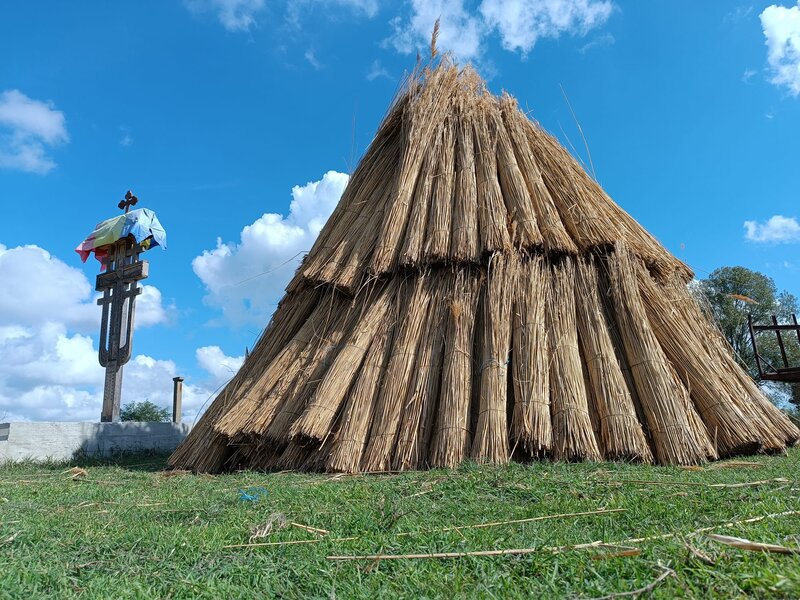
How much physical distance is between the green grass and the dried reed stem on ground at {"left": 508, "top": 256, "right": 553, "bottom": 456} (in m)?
0.32

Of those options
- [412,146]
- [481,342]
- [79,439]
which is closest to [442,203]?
[412,146]

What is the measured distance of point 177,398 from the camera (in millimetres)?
9641

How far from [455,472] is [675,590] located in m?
2.36

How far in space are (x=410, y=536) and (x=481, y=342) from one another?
2.74 meters

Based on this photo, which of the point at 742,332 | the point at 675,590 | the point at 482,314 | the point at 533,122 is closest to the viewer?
the point at 675,590

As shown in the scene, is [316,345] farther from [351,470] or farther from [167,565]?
[167,565]

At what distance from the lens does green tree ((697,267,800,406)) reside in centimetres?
1614

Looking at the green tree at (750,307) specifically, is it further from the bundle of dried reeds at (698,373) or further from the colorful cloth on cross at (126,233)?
the colorful cloth on cross at (126,233)

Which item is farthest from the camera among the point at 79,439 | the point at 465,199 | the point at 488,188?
the point at 79,439

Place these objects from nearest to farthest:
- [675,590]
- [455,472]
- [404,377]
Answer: [675,590] → [455,472] → [404,377]

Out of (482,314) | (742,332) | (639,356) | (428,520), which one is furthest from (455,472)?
(742,332)

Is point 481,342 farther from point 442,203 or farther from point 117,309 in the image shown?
point 117,309

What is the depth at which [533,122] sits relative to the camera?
6.79 metres

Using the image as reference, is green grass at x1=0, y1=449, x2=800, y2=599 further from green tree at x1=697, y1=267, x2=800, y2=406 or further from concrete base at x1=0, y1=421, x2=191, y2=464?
green tree at x1=697, y1=267, x2=800, y2=406
